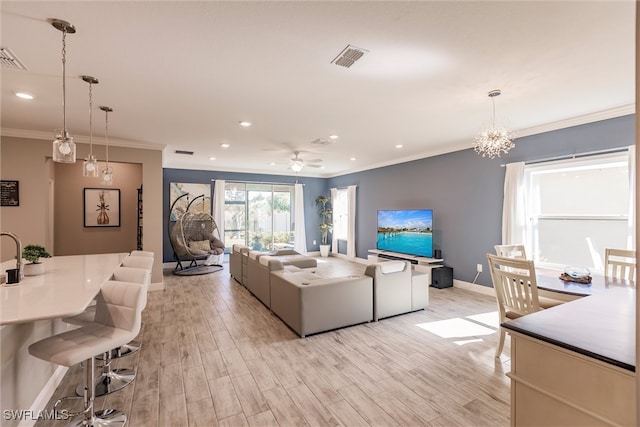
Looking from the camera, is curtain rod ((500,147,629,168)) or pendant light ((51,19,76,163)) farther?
curtain rod ((500,147,629,168))

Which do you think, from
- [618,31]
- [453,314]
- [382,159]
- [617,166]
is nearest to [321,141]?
[382,159]

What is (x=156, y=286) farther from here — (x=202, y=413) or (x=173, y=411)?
(x=202, y=413)

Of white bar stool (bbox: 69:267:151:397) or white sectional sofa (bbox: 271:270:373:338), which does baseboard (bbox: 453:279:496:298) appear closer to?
white sectional sofa (bbox: 271:270:373:338)

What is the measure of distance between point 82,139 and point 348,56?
4.79 m

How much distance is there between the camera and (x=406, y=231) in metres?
6.38

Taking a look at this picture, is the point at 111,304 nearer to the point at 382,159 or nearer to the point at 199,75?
the point at 199,75

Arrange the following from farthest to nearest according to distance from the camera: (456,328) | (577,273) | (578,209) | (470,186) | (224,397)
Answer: (470,186) < (578,209) < (456,328) < (577,273) < (224,397)

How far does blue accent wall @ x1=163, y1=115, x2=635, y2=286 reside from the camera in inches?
156

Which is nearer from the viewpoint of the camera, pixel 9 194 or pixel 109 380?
pixel 109 380

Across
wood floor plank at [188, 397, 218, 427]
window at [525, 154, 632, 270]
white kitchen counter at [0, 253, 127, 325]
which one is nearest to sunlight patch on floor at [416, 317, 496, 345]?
window at [525, 154, 632, 270]

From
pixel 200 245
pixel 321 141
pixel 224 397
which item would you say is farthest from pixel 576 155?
pixel 200 245

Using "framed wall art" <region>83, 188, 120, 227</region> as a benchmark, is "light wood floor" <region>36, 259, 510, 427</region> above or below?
below

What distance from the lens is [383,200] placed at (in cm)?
743

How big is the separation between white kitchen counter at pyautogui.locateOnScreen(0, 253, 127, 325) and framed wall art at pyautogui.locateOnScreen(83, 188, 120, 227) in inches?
142
